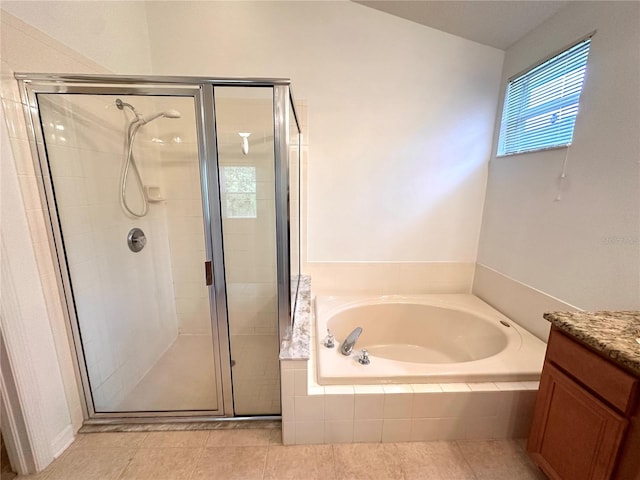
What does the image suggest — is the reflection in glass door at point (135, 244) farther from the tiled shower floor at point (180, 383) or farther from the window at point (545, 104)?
the window at point (545, 104)

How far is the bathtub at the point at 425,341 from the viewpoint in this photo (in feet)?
4.65

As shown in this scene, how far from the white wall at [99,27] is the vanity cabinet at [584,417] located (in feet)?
8.52

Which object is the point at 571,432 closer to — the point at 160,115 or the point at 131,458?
the point at 131,458

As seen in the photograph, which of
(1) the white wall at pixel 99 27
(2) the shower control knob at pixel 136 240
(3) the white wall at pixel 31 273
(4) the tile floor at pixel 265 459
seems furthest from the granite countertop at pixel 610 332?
(1) the white wall at pixel 99 27

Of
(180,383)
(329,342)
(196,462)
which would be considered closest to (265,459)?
(196,462)

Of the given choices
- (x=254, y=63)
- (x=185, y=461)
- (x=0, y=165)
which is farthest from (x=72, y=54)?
(x=185, y=461)

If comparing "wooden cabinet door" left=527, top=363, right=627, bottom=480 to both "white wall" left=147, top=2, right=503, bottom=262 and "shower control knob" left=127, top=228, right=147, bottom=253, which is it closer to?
"white wall" left=147, top=2, right=503, bottom=262

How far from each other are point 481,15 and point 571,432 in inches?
87.9

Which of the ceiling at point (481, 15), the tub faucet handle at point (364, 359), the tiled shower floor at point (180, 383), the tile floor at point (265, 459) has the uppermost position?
the ceiling at point (481, 15)

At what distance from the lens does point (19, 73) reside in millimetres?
1146

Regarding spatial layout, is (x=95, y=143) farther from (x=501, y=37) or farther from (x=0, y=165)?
(x=501, y=37)

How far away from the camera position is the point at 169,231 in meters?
2.20

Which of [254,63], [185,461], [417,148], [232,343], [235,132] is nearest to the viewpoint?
[185,461]

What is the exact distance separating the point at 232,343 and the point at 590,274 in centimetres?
195
